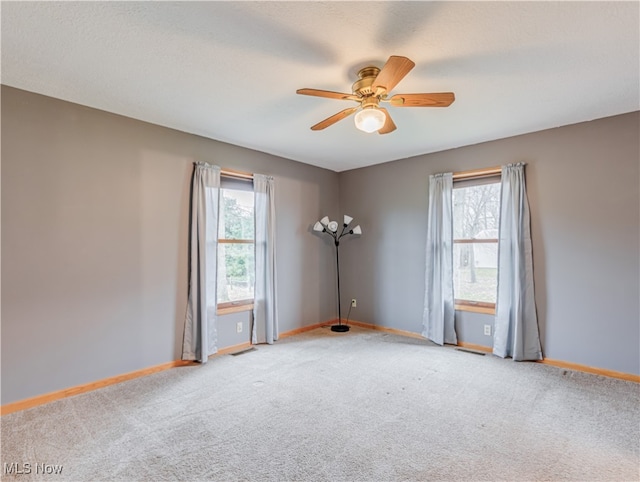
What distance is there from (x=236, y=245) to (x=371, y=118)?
99.9 inches

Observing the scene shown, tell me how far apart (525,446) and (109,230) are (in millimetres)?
3719

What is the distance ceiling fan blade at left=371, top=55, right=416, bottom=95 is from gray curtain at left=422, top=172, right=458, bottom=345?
238 cm

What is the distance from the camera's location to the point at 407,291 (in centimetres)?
472

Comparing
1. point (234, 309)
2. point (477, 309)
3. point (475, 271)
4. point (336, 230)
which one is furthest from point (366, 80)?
point (336, 230)

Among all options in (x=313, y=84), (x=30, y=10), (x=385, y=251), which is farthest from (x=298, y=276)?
(x=30, y=10)

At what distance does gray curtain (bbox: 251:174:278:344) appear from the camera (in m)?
4.30

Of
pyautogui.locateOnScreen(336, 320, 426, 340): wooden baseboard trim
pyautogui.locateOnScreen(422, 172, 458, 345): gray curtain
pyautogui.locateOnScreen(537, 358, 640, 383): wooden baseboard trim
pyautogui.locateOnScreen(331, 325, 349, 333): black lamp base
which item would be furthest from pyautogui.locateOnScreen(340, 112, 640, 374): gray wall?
pyautogui.locateOnScreen(331, 325, 349, 333): black lamp base

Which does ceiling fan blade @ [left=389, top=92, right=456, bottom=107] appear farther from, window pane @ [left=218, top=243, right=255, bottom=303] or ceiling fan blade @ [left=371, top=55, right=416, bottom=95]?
window pane @ [left=218, top=243, right=255, bottom=303]

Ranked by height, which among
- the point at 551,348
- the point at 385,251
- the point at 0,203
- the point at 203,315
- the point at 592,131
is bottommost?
the point at 551,348

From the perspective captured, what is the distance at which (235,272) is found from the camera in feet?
13.8

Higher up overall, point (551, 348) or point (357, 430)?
point (551, 348)

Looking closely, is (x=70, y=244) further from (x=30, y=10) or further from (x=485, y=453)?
(x=485, y=453)

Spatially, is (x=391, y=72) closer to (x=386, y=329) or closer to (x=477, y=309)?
(x=477, y=309)
